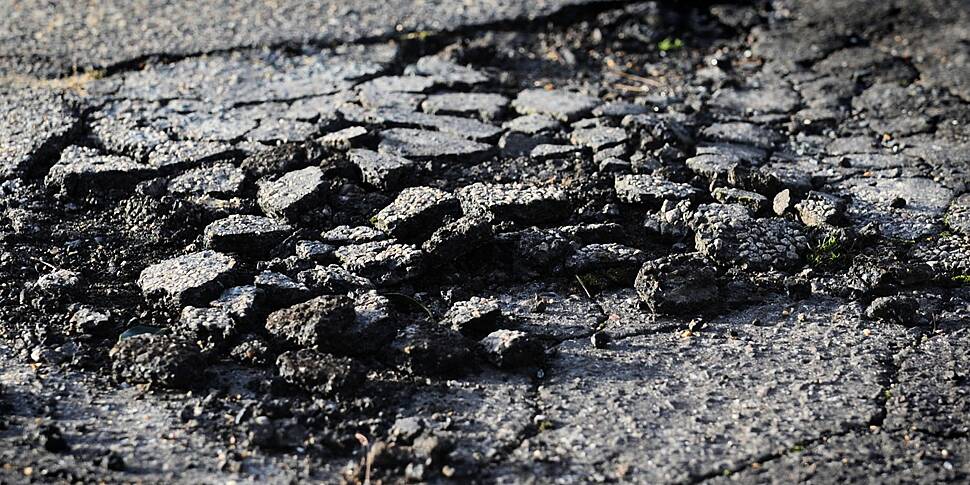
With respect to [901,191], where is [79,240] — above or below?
above

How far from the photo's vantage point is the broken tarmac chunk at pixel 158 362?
244 centimetres

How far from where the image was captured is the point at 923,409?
95.0 inches

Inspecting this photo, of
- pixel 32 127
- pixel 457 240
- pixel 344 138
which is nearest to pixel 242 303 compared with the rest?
pixel 457 240

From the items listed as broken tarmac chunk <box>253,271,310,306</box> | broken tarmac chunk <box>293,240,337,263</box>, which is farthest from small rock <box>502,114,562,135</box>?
broken tarmac chunk <box>253,271,310,306</box>

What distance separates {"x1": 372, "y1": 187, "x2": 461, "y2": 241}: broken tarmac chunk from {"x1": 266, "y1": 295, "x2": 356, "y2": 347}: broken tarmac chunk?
0.49 metres

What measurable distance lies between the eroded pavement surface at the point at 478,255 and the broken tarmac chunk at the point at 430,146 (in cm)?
1

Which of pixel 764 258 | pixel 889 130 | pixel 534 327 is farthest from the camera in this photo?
pixel 889 130

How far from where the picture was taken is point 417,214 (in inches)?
121

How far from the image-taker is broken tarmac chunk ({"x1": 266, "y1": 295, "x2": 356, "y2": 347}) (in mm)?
2516

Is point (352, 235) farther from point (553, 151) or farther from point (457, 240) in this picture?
point (553, 151)

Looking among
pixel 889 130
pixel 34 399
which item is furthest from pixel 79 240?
pixel 889 130

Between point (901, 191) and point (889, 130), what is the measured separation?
0.55 m

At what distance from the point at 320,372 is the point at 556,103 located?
1.91 metres

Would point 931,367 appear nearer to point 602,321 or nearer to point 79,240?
point 602,321
